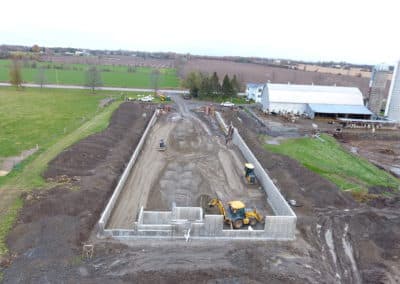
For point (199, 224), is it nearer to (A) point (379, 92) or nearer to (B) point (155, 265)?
(B) point (155, 265)

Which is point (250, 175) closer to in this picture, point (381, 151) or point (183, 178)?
point (183, 178)

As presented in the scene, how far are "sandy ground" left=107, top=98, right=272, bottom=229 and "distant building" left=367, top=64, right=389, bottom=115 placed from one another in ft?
89.8

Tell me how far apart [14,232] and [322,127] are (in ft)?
108

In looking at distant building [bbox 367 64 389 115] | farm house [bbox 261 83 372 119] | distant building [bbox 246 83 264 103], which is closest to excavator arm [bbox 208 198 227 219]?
farm house [bbox 261 83 372 119]

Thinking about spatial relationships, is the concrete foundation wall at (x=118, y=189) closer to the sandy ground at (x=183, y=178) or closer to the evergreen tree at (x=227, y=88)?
the sandy ground at (x=183, y=178)

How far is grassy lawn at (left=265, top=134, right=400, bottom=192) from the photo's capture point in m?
22.2

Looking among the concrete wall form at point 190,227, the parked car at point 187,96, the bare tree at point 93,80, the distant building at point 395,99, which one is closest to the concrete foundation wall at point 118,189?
the concrete wall form at point 190,227

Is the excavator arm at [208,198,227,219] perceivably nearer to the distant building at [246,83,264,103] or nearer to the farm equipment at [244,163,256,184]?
the farm equipment at [244,163,256,184]

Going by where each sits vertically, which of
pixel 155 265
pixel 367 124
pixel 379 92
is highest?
pixel 379 92

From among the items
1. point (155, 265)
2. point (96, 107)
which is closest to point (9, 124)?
point (96, 107)

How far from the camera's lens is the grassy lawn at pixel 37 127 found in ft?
59.3

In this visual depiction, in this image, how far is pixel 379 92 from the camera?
147ft

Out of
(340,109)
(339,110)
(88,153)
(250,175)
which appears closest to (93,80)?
(88,153)

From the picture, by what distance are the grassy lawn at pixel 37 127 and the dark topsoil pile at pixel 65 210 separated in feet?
2.90
